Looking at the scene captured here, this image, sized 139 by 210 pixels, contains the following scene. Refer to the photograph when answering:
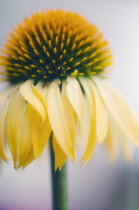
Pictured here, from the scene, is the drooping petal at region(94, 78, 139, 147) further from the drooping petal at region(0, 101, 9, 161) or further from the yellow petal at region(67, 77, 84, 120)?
the drooping petal at region(0, 101, 9, 161)

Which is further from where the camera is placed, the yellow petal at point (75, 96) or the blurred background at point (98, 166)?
the blurred background at point (98, 166)

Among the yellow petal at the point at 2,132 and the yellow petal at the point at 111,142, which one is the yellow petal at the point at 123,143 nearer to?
the yellow petal at the point at 111,142

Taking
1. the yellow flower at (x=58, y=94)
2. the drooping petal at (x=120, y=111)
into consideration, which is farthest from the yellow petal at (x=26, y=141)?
the drooping petal at (x=120, y=111)

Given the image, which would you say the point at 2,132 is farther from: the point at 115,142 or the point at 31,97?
the point at 115,142

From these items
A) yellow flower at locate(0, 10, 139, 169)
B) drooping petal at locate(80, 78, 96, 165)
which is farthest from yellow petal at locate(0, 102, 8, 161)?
drooping petal at locate(80, 78, 96, 165)

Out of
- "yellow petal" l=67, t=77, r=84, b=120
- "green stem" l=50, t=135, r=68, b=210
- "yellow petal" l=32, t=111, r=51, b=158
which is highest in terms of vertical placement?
"yellow petal" l=67, t=77, r=84, b=120

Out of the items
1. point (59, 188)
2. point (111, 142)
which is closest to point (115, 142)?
point (111, 142)

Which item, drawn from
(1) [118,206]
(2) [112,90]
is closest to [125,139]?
(2) [112,90]

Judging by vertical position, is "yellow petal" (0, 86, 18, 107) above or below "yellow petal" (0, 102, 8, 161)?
above
